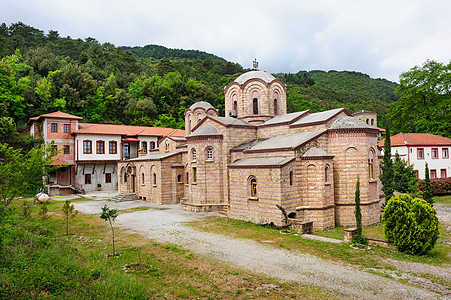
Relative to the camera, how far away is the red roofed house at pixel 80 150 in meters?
31.4

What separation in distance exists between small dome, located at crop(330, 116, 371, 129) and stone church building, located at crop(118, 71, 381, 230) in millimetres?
54

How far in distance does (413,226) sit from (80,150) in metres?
31.1

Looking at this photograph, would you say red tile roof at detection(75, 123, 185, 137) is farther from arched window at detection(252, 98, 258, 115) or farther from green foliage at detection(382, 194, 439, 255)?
green foliage at detection(382, 194, 439, 255)

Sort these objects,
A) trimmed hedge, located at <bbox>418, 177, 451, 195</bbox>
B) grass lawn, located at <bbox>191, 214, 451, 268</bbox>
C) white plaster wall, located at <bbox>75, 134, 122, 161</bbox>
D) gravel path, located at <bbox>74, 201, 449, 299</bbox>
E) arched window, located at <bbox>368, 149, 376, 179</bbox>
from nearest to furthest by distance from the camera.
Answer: gravel path, located at <bbox>74, 201, 449, 299</bbox>, grass lawn, located at <bbox>191, 214, 451, 268</bbox>, arched window, located at <bbox>368, 149, 376, 179</bbox>, trimmed hedge, located at <bbox>418, 177, 451, 195</bbox>, white plaster wall, located at <bbox>75, 134, 122, 161</bbox>

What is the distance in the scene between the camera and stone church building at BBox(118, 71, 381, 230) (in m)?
16.1

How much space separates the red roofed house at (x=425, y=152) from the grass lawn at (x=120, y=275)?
2860cm

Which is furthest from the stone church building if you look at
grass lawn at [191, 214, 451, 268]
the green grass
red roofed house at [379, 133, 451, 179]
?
red roofed house at [379, 133, 451, 179]

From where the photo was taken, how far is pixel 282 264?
33.0 feet

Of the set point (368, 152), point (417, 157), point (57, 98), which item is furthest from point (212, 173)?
point (57, 98)

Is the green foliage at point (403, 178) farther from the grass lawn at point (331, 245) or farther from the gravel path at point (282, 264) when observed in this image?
the gravel path at point (282, 264)

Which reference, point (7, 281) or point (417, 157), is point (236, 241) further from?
point (417, 157)

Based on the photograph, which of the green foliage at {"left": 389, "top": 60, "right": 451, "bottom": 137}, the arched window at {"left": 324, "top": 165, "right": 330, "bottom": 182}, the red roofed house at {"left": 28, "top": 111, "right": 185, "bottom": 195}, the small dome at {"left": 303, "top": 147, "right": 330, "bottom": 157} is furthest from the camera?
the green foliage at {"left": 389, "top": 60, "right": 451, "bottom": 137}

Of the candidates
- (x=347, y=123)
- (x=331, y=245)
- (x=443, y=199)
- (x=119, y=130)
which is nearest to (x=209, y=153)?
(x=347, y=123)

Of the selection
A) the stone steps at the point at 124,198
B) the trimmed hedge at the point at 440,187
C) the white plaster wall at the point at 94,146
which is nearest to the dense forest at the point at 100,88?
the white plaster wall at the point at 94,146
